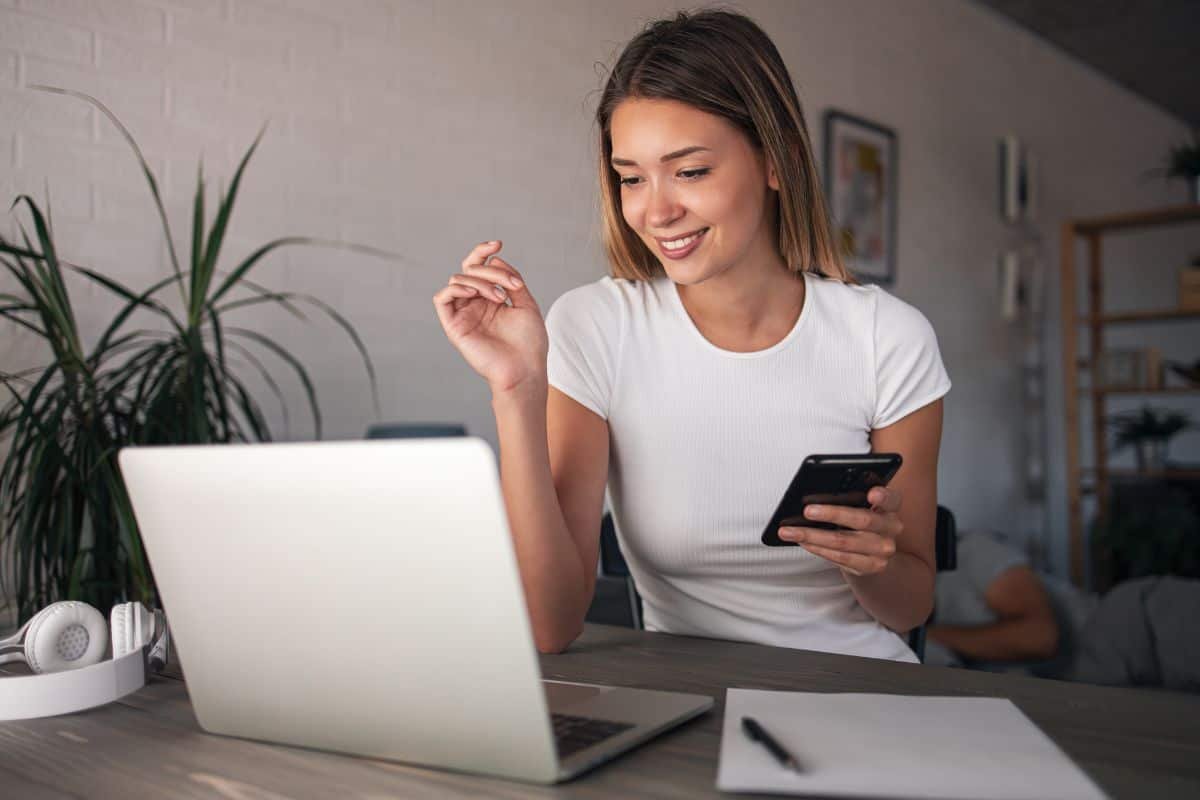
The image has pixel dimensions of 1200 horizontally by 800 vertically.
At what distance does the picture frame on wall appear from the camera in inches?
170

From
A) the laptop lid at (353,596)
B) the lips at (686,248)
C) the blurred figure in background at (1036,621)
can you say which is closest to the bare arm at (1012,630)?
the blurred figure in background at (1036,621)

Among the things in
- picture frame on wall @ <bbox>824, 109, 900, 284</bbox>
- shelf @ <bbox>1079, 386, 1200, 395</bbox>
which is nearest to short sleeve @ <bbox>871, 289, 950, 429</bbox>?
picture frame on wall @ <bbox>824, 109, 900, 284</bbox>

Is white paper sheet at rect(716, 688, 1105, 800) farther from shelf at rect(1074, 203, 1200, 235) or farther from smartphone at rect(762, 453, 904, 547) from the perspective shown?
shelf at rect(1074, 203, 1200, 235)

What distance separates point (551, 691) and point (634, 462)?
0.59 m

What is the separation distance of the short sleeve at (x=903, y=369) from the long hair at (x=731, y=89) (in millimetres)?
173

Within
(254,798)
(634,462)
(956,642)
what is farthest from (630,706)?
(956,642)

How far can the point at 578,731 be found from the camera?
79 centimetres

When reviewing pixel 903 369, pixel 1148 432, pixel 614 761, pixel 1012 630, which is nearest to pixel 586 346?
pixel 903 369

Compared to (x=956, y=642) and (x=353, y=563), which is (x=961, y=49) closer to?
(x=956, y=642)

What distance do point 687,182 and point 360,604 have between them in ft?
2.76

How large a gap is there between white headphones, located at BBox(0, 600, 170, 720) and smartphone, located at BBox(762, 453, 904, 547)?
0.60 metres

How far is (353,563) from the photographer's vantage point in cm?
68

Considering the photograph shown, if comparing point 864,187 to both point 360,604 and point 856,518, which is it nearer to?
point 856,518

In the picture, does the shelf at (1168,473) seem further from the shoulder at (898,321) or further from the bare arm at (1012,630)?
the shoulder at (898,321)
